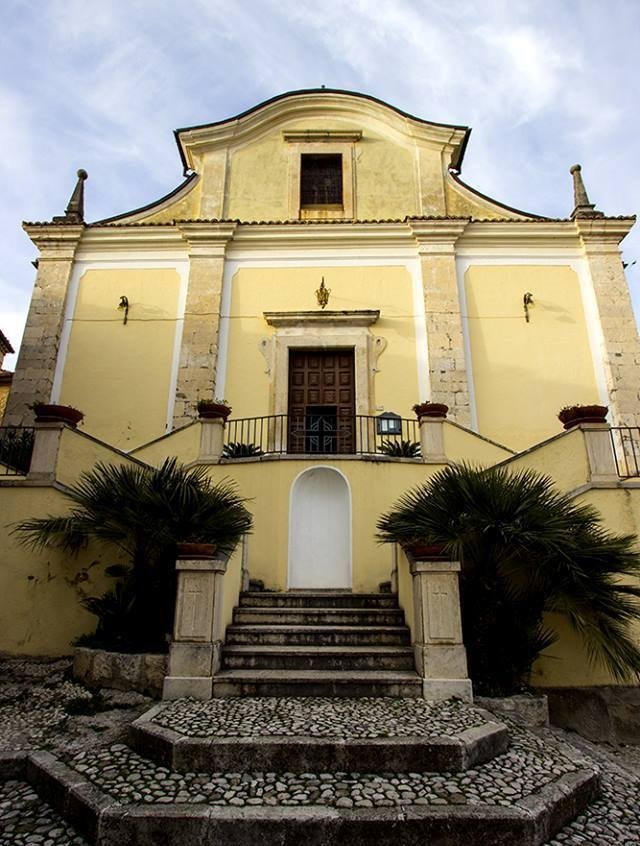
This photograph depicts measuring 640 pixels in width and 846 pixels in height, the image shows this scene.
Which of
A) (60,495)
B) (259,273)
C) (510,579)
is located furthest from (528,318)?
(60,495)

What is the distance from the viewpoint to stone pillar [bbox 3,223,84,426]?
10914 mm

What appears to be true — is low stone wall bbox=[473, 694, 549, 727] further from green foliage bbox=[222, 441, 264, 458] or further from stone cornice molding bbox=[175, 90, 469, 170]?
stone cornice molding bbox=[175, 90, 469, 170]

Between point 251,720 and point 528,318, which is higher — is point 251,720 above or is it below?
below

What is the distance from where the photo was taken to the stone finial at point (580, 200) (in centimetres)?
1223

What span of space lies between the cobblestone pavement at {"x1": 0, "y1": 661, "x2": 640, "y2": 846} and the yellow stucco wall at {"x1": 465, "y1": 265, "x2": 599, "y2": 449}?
6.65 meters

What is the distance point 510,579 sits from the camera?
20.3ft

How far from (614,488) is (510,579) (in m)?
1.70

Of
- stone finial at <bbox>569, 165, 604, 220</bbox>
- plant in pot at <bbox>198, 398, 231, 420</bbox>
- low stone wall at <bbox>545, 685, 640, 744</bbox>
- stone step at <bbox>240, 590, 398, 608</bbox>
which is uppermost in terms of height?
stone finial at <bbox>569, 165, 604, 220</bbox>

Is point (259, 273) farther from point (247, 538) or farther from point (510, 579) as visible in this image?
point (510, 579)

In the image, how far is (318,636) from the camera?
5773mm

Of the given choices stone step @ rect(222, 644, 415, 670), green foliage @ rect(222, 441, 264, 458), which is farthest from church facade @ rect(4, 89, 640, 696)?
stone step @ rect(222, 644, 415, 670)

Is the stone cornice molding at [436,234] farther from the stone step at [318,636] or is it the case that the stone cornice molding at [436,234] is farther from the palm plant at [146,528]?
the stone step at [318,636]

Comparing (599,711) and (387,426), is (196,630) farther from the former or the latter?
(387,426)

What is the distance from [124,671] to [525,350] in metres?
9.49
